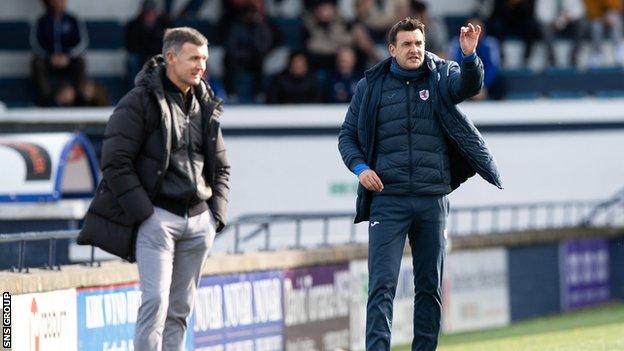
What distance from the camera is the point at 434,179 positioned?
29.9 ft

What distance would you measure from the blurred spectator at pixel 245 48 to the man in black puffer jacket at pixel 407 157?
10.6 metres

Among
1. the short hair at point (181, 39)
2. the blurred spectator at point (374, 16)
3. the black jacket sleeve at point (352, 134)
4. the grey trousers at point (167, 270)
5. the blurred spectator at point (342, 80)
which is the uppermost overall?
the blurred spectator at point (374, 16)

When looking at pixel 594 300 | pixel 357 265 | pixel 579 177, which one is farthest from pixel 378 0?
pixel 357 265

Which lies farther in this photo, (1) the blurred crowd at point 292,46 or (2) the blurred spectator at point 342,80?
(2) the blurred spectator at point 342,80

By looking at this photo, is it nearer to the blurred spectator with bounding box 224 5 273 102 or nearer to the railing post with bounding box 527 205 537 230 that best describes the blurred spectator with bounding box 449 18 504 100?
the railing post with bounding box 527 205 537 230

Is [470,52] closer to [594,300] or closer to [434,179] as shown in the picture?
[434,179]

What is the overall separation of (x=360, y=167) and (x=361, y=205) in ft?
1.01

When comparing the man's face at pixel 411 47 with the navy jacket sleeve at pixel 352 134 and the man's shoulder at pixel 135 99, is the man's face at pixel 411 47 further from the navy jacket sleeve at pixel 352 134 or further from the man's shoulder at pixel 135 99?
the man's shoulder at pixel 135 99

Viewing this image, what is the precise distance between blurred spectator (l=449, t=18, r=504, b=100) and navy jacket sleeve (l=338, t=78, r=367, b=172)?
37.3 ft

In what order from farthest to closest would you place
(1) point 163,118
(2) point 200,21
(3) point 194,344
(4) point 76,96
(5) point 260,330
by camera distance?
(2) point 200,21, (4) point 76,96, (5) point 260,330, (3) point 194,344, (1) point 163,118

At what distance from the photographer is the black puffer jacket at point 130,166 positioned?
8305 millimetres

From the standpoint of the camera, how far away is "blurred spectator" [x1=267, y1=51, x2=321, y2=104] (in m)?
19.8

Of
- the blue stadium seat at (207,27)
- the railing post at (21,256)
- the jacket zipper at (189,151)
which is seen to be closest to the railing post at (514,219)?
the blue stadium seat at (207,27)

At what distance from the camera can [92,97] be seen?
764 inches
